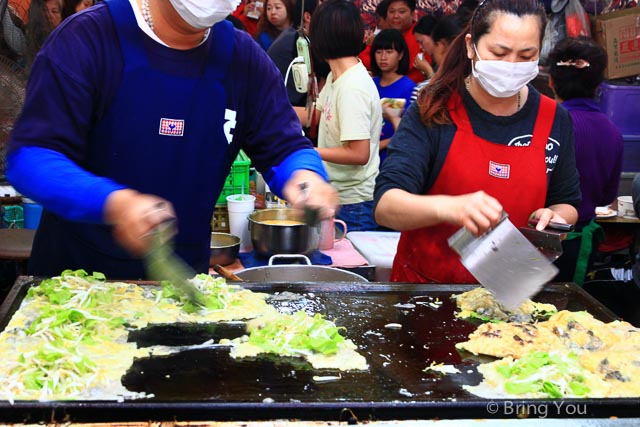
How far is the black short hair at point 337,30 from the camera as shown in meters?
5.05

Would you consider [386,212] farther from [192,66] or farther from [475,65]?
[192,66]

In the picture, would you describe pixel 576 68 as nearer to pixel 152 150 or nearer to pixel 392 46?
pixel 392 46

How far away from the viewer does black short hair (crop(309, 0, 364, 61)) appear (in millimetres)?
5055

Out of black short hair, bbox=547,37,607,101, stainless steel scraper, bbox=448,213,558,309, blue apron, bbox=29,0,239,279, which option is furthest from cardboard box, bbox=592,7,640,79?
blue apron, bbox=29,0,239,279

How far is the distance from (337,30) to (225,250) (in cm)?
199

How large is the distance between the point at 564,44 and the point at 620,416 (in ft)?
11.8

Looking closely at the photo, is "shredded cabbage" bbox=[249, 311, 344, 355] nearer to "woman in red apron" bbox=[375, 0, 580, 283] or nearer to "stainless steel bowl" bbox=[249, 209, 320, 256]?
"woman in red apron" bbox=[375, 0, 580, 283]

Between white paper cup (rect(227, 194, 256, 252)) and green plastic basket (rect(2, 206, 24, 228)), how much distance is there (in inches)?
81.9

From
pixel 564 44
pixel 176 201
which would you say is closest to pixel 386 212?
pixel 176 201

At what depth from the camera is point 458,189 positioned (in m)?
3.01

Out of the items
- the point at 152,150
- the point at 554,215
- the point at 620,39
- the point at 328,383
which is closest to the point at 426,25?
the point at 620,39

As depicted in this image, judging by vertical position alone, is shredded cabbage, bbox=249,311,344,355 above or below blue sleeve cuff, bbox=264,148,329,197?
below

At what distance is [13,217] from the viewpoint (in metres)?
5.60

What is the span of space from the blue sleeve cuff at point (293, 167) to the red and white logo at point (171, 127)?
17.5 inches
